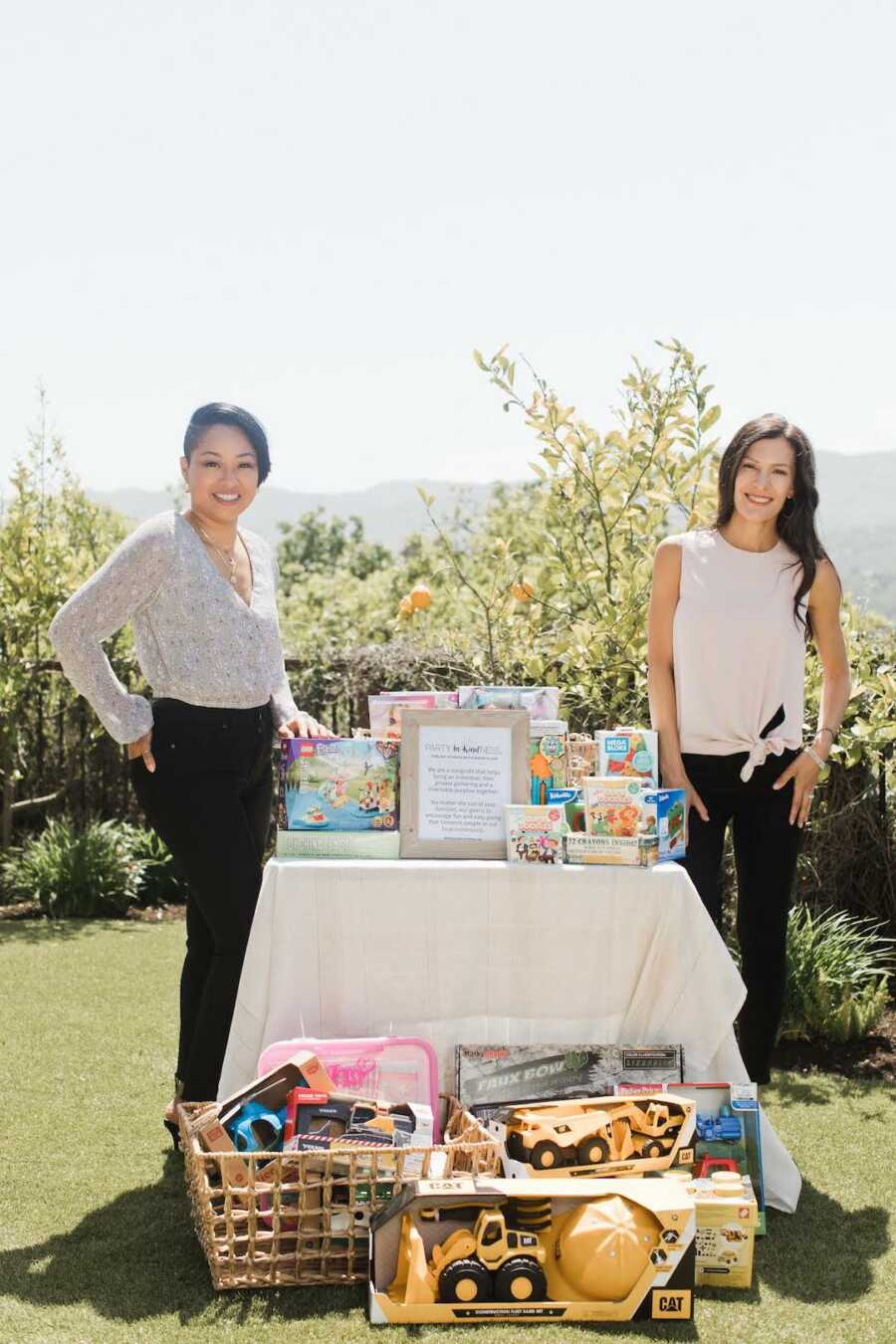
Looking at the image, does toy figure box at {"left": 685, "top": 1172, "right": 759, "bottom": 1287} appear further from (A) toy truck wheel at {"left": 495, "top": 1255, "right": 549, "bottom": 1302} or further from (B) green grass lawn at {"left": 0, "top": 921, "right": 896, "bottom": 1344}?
(A) toy truck wheel at {"left": 495, "top": 1255, "right": 549, "bottom": 1302}

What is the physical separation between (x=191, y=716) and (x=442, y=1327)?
1.41 meters

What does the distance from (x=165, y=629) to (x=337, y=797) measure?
0.58 metres

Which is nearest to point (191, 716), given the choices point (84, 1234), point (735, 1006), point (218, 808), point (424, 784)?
point (218, 808)

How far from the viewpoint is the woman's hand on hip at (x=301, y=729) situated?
327 cm

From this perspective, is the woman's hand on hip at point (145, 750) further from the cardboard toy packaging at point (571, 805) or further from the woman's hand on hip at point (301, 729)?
the cardboard toy packaging at point (571, 805)

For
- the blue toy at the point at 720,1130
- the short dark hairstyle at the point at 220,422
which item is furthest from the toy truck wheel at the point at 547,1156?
the short dark hairstyle at the point at 220,422

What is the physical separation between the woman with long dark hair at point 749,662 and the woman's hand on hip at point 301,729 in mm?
833

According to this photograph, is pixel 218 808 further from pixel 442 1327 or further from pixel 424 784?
pixel 442 1327

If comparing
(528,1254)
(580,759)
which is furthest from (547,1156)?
(580,759)

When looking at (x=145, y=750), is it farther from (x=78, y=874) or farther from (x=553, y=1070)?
(x=78, y=874)

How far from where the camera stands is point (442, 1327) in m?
2.51

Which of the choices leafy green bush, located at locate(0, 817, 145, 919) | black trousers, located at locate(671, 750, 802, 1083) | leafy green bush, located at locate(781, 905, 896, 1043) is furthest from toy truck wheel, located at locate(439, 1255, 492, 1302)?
leafy green bush, located at locate(0, 817, 145, 919)

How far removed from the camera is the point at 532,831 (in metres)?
2.95

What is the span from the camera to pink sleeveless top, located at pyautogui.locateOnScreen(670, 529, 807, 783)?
10.7 feet
